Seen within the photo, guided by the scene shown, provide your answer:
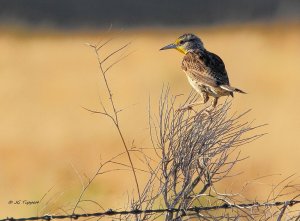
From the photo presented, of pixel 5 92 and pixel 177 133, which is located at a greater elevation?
pixel 5 92

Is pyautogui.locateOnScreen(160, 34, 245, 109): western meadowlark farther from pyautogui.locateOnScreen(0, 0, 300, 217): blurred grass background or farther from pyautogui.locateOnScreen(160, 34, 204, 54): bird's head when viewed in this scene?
pyautogui.locateOnScreen(0, 0, 300, 217): blurred grass background

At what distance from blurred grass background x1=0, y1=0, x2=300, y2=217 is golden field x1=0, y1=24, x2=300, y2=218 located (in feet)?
0.08

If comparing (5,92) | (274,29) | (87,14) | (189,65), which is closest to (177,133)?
(189,65)

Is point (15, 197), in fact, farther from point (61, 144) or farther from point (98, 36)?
point (98, 36)

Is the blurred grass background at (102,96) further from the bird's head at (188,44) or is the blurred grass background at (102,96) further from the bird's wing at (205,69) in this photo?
the bird's wing at (205,69)

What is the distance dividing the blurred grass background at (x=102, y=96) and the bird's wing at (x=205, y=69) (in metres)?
2.20

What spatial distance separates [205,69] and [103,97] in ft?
41.4

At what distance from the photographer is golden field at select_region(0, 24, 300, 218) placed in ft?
52.6

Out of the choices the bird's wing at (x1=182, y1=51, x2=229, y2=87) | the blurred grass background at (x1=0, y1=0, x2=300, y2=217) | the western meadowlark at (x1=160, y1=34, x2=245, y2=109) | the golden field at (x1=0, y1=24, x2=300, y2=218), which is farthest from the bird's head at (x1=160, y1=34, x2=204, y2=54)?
the blurred grass background at (x1=0, y1=0, x2=300, y2=217)

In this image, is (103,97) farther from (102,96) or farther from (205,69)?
(205,69)

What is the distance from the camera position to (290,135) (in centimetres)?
1873

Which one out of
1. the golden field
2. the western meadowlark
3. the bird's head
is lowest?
the western meadowlark

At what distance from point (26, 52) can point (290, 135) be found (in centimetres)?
1070

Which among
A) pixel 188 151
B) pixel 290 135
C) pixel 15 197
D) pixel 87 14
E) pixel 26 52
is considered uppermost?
pixel 87 14
